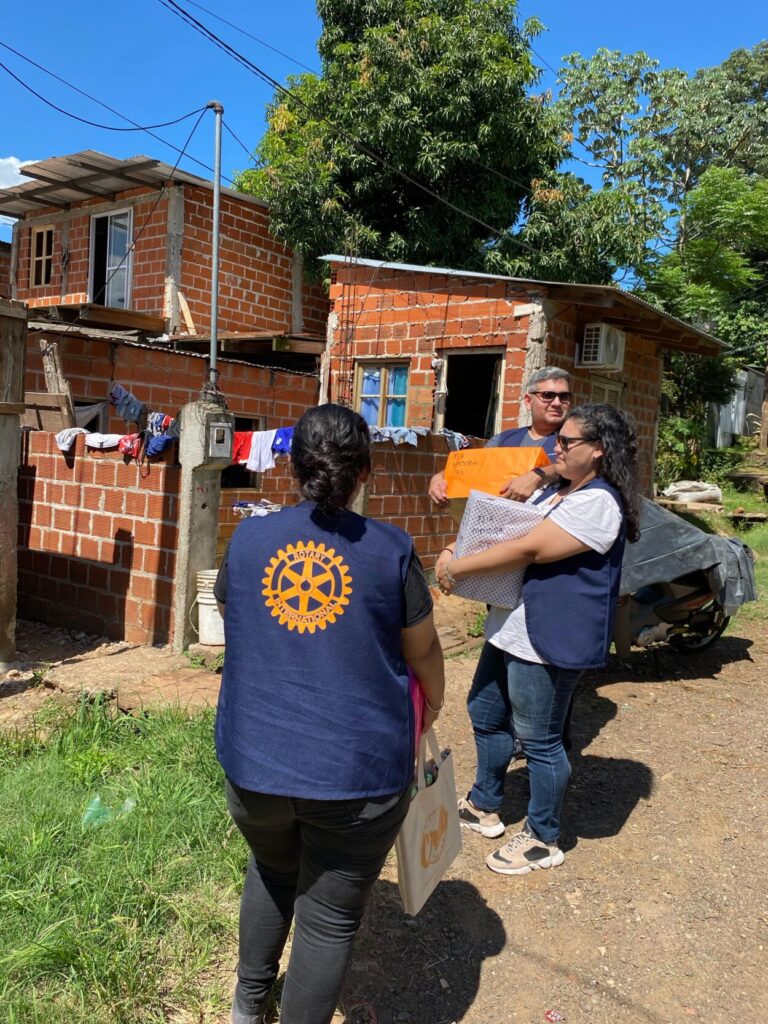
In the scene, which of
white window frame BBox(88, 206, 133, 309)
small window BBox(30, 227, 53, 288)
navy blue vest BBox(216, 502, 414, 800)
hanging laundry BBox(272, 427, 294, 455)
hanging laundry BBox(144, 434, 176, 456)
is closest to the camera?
navy blue vest BBox(216, 502, 414, 800)

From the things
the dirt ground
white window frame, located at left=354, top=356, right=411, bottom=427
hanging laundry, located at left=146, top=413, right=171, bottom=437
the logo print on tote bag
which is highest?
white window frame, located at left=354, top=356, right=411, bottom=427

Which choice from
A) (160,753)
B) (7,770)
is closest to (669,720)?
(160,753)

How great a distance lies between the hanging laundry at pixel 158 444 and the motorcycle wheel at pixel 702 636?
408 centimetres

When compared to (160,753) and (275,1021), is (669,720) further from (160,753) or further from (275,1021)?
(275,1021)

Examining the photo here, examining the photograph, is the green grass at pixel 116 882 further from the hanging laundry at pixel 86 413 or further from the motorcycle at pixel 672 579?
the hanging laundry at pixel 86 413

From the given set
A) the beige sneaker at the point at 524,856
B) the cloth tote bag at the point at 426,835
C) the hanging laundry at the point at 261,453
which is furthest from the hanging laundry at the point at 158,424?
the cloth tote bag at the point at 426,835

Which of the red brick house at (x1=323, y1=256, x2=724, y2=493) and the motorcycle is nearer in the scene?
the motorcycle

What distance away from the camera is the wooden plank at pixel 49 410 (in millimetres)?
7117

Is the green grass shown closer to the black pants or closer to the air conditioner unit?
the black pants

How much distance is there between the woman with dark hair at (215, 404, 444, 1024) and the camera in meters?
1.80

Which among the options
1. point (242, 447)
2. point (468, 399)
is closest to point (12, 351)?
point (242, 447)

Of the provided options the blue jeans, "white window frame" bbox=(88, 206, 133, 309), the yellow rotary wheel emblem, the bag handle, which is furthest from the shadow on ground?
"white window frame" bbox=(88, 206, 133, 309)

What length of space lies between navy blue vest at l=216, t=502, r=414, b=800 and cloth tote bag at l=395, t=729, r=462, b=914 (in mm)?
425

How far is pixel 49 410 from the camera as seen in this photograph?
23.6 feet
